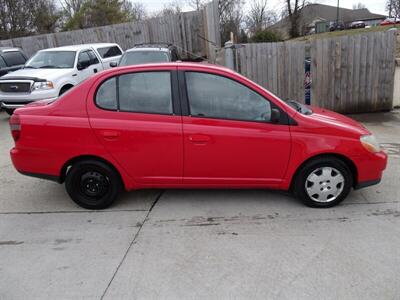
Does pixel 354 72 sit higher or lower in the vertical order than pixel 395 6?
lower

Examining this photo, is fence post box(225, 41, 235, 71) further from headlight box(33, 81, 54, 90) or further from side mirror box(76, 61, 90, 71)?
headlight box(33, 81, 54, 90)

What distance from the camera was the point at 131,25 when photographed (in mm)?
16922

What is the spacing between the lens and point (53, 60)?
34.6 feet

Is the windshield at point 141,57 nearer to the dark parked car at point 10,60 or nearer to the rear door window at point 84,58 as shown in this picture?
the rear door window at point 84,58

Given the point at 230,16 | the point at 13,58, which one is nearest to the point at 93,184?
the point at 13,58

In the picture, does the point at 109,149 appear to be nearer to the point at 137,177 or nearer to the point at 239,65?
the point at 137,177

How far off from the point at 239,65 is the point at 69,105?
18.5 feet

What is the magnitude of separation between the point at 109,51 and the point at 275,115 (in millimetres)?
9988

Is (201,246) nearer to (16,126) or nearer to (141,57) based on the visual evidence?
(16,126)

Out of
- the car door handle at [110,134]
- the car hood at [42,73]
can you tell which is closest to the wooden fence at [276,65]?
the car hood at [42,73]

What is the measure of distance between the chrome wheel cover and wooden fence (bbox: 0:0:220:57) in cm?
1371

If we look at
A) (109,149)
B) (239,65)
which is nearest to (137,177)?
(109,149)

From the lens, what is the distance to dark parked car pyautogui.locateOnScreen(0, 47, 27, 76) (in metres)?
11.9

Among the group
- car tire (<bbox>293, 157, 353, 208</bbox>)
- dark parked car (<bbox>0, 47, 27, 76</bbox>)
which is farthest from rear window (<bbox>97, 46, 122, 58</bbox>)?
car tire (<bbox>293, 157, 353, 208</bbox>)
